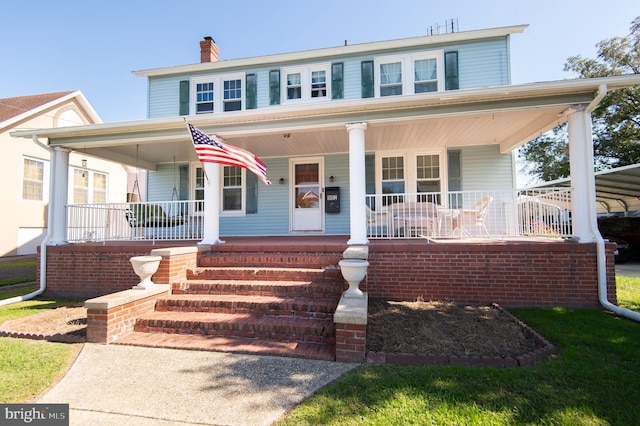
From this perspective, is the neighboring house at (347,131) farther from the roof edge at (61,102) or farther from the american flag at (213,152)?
the roof edge at (61,102)

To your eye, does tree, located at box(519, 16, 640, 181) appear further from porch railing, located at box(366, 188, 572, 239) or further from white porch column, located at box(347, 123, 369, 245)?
white porch column, located at box(347, 123, 369, 245)

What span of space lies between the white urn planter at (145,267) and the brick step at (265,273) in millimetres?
724

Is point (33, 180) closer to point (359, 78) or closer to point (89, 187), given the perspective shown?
point (89, 187)

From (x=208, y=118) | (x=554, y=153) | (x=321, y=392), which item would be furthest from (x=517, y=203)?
(x=554, y=153)

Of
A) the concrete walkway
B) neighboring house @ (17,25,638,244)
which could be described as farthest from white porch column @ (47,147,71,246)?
the concrete walkway

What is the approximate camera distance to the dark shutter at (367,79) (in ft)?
29.1

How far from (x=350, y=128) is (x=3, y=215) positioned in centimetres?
1534

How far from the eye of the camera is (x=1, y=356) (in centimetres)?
344

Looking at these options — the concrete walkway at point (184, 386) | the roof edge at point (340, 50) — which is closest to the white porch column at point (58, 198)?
the roof edge at point (340, 50)

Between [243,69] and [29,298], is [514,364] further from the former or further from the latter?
[243,69]

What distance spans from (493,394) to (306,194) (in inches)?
276

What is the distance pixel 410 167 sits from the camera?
846 cm

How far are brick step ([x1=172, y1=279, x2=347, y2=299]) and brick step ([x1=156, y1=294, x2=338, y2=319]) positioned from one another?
110mm

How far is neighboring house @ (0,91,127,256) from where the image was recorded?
13.0 m
